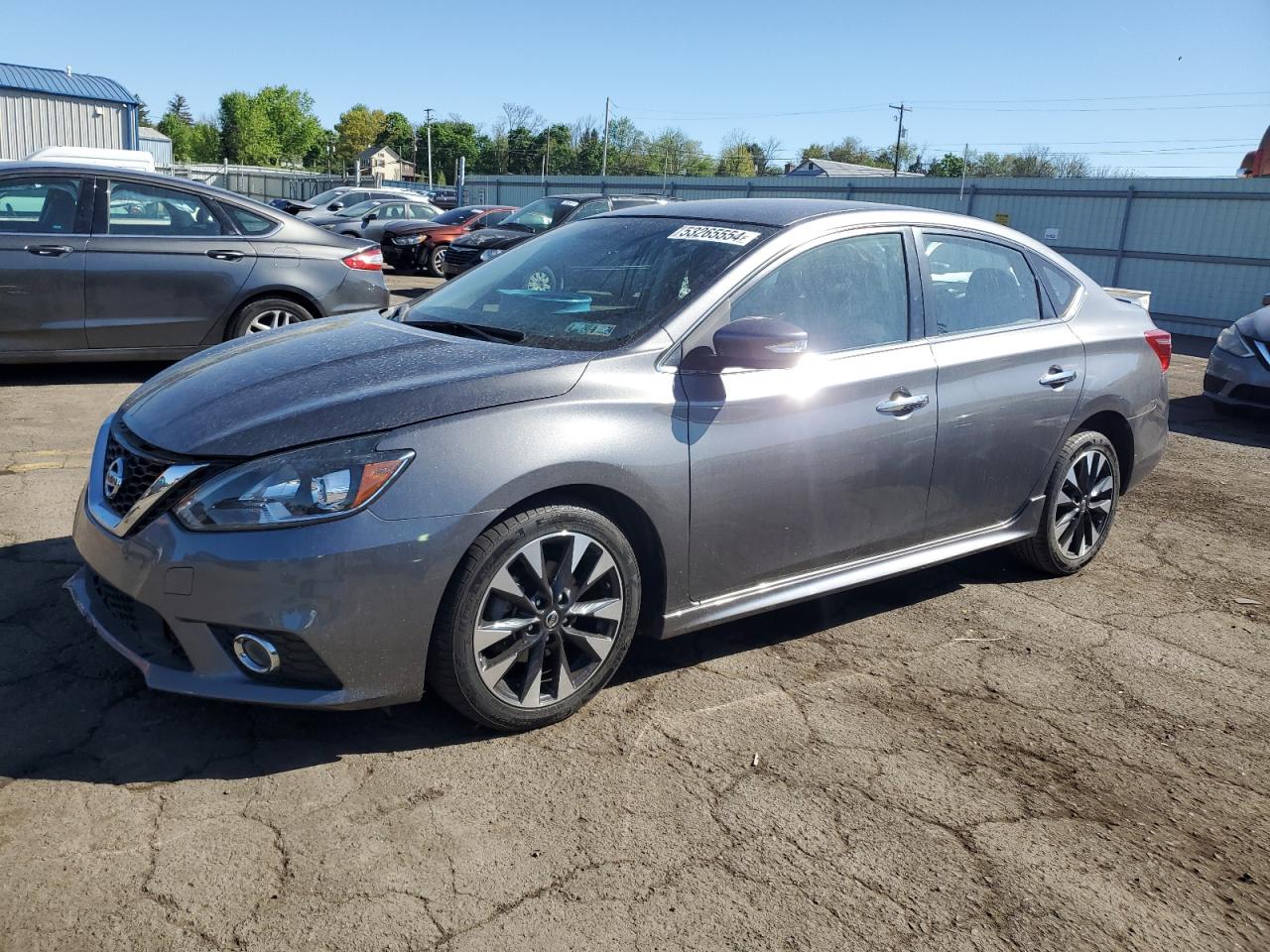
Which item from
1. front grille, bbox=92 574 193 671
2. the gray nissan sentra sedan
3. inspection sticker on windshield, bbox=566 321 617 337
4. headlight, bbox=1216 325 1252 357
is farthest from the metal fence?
front grille, bbox=92 574 193 671

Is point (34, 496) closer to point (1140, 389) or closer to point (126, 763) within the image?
point (126, 763)

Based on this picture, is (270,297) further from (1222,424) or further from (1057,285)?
(1222,424)

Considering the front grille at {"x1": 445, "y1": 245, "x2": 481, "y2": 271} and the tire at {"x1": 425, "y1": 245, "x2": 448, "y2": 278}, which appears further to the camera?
the tire at {"x1": 425, "y1": 245, "x2": 448, "y2": 278}

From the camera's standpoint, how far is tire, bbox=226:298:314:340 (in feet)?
25.5

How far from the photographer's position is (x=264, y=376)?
11.0 ft

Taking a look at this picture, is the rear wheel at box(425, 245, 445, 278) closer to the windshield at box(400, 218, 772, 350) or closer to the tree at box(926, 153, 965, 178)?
the windshield at box(400, 218, 772, 350)

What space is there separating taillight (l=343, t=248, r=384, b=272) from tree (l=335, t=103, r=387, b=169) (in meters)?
131

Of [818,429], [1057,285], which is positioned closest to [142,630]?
[818,429]

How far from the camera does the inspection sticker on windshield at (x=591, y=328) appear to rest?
355 centimetres

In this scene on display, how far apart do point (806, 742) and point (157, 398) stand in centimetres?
236

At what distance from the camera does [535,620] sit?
10.2 feet

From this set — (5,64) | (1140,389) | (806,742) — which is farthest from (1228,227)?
(5,64)

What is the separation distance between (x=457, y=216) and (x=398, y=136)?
116 m

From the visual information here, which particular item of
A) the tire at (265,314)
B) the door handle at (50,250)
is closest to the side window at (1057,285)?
the tire at (265,314)
